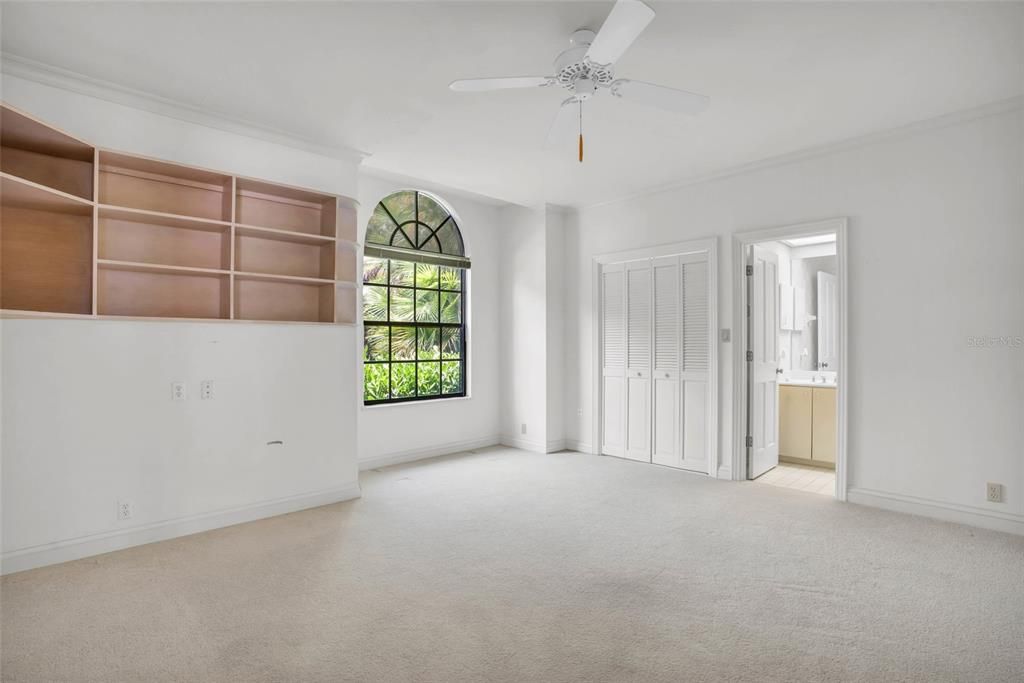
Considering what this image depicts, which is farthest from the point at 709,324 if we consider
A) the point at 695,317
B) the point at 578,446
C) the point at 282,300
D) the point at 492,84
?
the point at 282,300

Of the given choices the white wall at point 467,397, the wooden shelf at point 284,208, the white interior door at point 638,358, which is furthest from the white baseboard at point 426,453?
the wooden shelf at point 284,208

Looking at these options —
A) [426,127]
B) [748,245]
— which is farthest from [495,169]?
[748,245]

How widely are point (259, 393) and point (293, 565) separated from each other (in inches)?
50.9

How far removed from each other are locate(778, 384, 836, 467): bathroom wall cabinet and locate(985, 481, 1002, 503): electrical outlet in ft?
5.58

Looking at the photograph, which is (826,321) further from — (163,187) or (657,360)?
(163,187)

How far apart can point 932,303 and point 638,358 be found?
2437 mm

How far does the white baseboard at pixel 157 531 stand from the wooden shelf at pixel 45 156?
1.94 meters

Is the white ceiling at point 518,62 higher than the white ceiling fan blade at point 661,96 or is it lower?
higher

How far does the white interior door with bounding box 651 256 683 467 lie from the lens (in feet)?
16.9

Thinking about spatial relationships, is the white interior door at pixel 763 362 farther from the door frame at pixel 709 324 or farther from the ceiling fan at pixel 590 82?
the ceiling fan at pixel 590 82

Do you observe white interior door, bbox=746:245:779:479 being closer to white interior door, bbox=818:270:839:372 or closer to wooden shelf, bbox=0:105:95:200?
white interior door, bbox=818:270:839:372

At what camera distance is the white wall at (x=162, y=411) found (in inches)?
113

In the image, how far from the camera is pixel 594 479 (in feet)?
15.7

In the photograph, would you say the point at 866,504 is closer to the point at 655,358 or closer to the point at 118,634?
the point at 655,358
